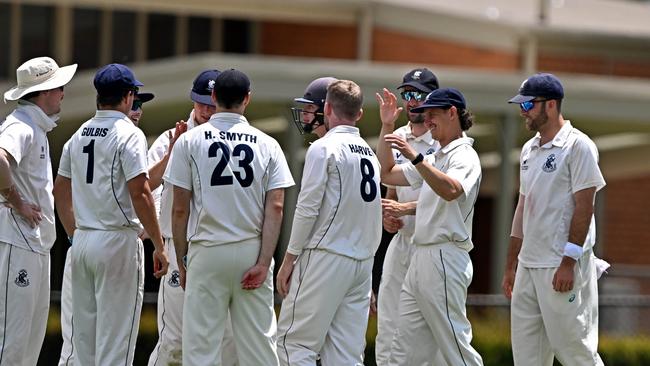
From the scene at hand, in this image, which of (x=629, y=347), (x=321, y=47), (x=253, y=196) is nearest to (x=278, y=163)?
(x=253, y=196)

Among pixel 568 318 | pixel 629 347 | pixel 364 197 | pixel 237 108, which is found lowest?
pixel 629 347

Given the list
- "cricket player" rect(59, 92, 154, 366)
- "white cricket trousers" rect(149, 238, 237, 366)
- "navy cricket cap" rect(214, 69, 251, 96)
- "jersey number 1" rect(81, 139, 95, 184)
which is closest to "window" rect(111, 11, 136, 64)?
"cricket player" rect(59, 92, 154, 366)

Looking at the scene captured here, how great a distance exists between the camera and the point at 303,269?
9.38 meters

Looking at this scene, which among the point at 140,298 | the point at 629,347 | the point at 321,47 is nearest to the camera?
the point at 140,298

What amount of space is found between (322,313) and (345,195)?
80cm

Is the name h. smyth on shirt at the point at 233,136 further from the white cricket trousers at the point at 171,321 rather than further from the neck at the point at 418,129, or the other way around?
the neck at the point at 418,129

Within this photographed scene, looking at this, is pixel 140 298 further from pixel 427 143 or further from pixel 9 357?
pixel 427 143

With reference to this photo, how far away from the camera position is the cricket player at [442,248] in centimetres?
980

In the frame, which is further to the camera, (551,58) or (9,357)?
(551,58)

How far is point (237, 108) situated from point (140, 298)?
1524 mm

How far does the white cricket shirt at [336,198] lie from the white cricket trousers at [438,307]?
611 millimetres

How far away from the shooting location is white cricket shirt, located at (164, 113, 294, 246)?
8852 mm

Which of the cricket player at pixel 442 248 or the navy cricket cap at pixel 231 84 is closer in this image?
the navy cricket cap at pixel 231 84

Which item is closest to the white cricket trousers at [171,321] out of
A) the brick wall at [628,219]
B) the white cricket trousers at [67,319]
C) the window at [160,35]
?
the white cricket trousers at [67,319]
